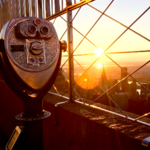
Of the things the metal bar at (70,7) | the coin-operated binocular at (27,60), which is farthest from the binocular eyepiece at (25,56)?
the metal bar at (70,7)

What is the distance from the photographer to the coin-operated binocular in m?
0.96

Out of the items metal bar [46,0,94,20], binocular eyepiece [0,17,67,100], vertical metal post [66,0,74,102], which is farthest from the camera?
vertical metal post [66,0,74,102]

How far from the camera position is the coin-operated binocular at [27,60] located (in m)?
0.96

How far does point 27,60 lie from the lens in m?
0.97

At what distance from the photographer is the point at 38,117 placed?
39.4 inches

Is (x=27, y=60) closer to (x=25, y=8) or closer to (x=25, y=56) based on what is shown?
(x=25, y=56)

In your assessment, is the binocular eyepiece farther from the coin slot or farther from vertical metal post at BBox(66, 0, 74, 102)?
vertical metal post at BBox(66, 0, 74, 102)

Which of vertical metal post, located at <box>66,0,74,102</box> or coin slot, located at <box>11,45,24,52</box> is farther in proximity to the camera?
vertical metal post, located at <box>66,0,74,102</box>

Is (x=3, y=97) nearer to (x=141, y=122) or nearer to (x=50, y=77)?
(x=50, y=77)

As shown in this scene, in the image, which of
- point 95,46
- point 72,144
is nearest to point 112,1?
point 95,46

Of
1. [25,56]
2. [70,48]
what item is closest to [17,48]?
[25,56]

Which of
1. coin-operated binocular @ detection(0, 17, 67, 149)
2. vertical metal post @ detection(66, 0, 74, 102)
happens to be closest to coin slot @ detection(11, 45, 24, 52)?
coin-operated binocular @ detection(0, 17, 67, 149)

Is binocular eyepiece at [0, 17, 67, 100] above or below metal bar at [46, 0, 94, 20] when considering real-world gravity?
below

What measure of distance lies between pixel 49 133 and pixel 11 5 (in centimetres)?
249
